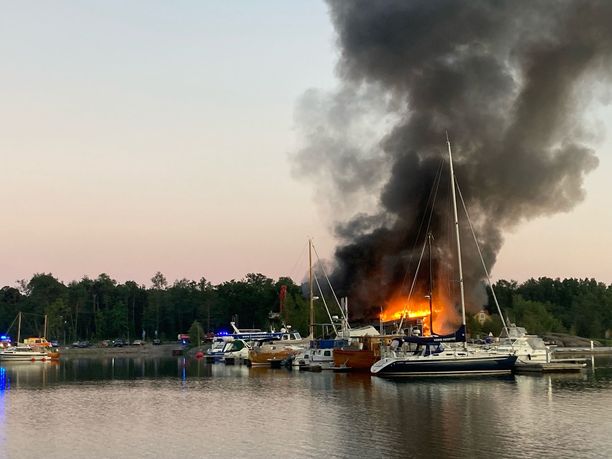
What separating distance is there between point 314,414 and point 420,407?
24.3 ft

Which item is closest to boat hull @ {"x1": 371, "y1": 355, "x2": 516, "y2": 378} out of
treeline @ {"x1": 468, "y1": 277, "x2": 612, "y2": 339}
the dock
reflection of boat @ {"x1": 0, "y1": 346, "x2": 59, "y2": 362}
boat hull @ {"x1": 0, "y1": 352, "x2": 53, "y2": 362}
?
the dock

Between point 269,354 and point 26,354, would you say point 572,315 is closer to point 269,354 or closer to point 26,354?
point 269,354

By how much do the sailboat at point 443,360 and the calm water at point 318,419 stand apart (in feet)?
7.32

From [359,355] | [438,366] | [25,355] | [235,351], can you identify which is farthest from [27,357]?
[438,366]

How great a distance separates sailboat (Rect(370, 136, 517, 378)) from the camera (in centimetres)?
7100

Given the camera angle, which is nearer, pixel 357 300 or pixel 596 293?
pixel 357 300

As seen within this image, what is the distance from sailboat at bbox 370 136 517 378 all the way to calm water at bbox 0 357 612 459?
2.23 metres

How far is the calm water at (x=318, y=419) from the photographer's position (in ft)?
111

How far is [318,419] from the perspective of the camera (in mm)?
43594

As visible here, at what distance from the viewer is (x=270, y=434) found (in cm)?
3850

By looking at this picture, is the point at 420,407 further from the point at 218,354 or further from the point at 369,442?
the point at 218,354

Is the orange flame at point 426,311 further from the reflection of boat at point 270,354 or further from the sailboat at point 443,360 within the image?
the sailboat at point 443,360

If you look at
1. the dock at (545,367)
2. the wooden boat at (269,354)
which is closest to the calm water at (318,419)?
the dock at (545,367)

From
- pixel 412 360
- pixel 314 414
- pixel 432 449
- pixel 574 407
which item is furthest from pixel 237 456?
pixel 412 360
